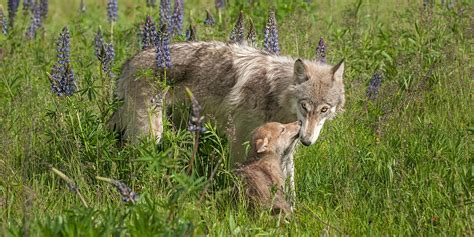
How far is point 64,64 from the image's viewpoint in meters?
6.91

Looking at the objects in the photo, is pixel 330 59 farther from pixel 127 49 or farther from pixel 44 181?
pixel 44 181

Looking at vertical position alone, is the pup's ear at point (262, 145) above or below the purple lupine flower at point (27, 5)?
below

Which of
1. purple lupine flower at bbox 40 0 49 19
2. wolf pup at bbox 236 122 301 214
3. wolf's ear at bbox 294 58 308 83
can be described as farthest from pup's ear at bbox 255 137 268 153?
purple lupine flower at bbox 40 0 49 19

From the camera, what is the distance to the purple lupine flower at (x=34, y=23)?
33.0 feet

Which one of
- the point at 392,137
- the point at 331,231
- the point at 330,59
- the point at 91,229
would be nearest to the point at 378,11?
the point at 330,59

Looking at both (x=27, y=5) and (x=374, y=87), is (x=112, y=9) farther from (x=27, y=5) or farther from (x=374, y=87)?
(x=374, y=87)

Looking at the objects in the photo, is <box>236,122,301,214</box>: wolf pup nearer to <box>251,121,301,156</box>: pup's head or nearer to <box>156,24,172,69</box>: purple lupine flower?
<box>251,121,301,156</box>: pup's head

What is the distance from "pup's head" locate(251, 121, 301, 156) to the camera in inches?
247

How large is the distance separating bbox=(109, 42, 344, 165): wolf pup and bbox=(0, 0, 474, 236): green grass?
0.26 meters

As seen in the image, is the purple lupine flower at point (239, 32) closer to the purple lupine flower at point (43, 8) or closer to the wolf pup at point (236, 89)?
the wolf pup at point (236, 89)

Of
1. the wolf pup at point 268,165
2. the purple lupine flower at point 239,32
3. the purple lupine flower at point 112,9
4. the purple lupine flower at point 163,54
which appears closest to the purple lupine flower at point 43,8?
the purple lupine flower at point 112,9

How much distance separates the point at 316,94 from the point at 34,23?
452cm

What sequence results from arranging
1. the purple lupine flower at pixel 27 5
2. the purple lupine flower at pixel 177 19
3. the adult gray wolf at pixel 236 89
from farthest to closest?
the purple lupine flower at pixel 27 5 < the purple lupine flower at pixel 177 19 < the adult gray wolf at pixel 236 89

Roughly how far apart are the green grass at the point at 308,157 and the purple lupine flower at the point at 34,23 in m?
0.43
